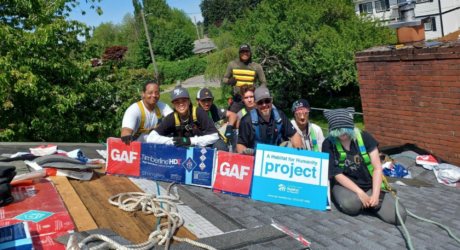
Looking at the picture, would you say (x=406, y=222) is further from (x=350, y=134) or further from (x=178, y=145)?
(x=178, y=145)

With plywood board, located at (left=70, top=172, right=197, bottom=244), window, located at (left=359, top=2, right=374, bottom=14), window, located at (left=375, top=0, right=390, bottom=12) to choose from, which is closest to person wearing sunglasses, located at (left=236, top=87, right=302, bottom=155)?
plywood board, located at (left=70, top=172, right=197, bottom=244)

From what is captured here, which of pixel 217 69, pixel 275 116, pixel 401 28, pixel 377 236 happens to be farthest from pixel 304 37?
pixel 377 236

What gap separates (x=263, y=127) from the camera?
18.9 feet

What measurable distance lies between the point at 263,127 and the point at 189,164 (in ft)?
3.96

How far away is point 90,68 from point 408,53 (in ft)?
28.9

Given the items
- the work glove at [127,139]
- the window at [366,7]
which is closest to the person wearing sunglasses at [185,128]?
the work glove at [127,139]

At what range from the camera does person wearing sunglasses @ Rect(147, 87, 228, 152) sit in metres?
5.88

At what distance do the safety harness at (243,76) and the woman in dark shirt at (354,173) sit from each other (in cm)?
366

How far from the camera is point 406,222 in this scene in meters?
4.80

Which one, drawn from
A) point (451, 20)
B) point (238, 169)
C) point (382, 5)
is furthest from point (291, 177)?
point (382, 5)

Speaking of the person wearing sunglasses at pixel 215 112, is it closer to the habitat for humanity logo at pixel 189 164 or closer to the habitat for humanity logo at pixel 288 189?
the habitat for humanity logo at pixel 189 164

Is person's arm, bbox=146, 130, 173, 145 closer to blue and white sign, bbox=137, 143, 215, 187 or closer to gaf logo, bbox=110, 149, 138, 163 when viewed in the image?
blue and white sign, bbox=137, 143, 215, 187

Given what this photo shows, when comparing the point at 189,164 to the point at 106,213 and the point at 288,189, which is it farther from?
the point at 106,213

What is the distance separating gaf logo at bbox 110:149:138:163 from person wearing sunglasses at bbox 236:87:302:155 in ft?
5.30
